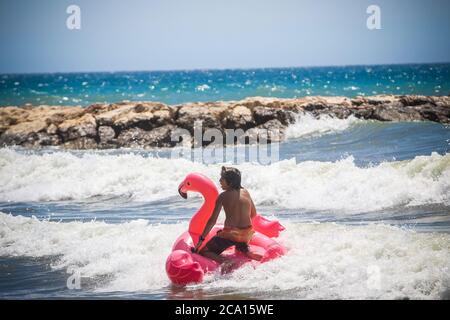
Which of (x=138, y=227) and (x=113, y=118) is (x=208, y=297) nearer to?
(x=138, y=227)

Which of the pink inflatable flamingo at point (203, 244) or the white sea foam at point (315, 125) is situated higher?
the white sea foam at point (315, 125)

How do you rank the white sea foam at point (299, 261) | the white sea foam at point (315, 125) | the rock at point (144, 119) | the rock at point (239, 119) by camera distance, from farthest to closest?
the rock at point (144, 119), the rock at point (239, 119), the white sea foam at point (315, 125), the white sea foam at point (299, 261)

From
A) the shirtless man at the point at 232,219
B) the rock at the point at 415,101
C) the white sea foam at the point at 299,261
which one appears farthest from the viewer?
the rock at the point at 415,101

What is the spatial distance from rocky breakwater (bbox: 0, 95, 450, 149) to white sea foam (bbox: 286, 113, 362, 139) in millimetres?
171

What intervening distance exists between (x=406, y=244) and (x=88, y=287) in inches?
128

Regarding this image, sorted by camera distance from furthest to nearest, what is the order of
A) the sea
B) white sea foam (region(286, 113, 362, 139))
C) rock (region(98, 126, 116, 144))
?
rock (region(98, 126, 116, 144)) < white sea foam (region(286, 113, 362, 139)) < the sea

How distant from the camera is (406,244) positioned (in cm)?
643

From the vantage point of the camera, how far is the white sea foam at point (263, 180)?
1013 centimetres

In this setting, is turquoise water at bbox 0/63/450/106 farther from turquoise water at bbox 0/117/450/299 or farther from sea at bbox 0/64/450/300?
turquoise water at bbox 0/117/450/299

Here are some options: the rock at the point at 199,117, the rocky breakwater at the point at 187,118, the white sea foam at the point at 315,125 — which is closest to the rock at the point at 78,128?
the rocky breakwater at the point at 187,118

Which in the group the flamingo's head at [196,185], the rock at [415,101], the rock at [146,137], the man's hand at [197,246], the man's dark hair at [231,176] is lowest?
the man's hand at [197,246]

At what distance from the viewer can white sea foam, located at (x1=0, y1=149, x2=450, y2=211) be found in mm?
10133

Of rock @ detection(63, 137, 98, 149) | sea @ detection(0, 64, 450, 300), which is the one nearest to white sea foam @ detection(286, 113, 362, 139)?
sea @ detection(0, 64, 450, 300)

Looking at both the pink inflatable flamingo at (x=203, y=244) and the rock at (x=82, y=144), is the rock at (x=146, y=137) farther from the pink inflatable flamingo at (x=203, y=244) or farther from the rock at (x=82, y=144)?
the pink inflatable flamingo at (x=203, y=244)
